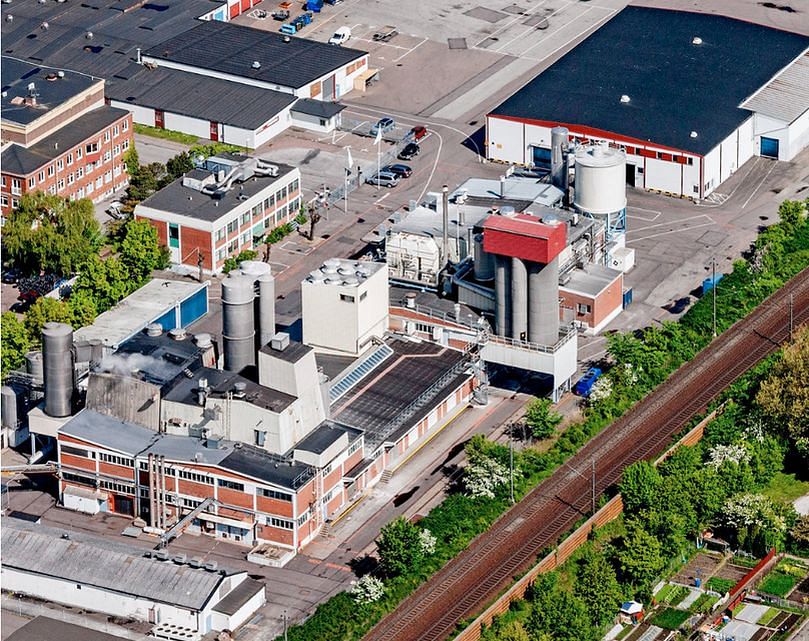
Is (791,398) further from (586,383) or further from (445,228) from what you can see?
(445,228)

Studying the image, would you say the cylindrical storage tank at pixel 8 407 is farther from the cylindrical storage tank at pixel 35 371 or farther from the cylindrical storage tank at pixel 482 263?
the cylindrical storage tank at pixel 482 263

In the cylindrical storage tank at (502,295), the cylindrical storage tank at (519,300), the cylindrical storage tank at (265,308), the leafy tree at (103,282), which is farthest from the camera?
the leafy tree at (103,282)

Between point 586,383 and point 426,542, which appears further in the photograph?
point 586,383

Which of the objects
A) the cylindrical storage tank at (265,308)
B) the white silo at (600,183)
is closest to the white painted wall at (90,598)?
the cylindrical storage tank at (265,308)

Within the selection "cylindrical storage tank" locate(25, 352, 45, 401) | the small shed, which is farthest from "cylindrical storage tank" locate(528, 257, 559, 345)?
"cylindrical storage tank" locate(25, 352, 45, 401)

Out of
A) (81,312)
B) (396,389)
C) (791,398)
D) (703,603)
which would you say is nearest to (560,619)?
(703,603)

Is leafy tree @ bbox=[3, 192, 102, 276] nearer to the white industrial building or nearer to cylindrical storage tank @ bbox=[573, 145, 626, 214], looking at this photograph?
the white industrial building

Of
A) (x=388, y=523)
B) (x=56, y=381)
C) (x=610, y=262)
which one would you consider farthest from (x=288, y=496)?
(x=610, y=262)
